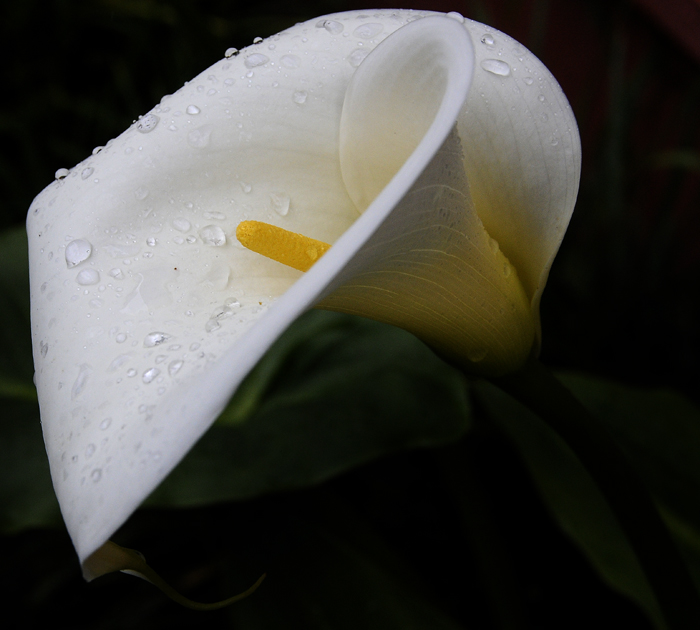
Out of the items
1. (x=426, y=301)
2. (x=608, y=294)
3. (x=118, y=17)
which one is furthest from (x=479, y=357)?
(x=118, y=17)

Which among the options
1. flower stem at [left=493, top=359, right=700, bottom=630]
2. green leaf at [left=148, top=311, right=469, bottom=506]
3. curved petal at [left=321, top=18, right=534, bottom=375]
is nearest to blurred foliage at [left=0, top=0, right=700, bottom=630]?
green leaf at [left=148, top=311, right=469, bottom=506]

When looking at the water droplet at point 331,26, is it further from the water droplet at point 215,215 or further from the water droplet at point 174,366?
the water droplet at point 174,366

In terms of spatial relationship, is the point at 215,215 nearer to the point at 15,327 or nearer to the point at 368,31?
the point at 368,31

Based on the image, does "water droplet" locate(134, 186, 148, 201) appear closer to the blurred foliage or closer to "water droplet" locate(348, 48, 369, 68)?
"water droplet" locate(348, 48, 369, 68)

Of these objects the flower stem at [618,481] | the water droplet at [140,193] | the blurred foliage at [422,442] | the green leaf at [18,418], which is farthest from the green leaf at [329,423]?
the water droplet at [140,193]

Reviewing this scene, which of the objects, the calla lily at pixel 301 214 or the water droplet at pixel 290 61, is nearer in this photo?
the calla lily at pixel 301 214

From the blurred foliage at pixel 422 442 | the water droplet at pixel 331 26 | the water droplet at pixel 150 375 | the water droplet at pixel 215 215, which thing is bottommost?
the blurred foliage at pixel 422 442

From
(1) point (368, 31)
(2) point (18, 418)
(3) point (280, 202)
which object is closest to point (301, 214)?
(3) point (280, 202)
